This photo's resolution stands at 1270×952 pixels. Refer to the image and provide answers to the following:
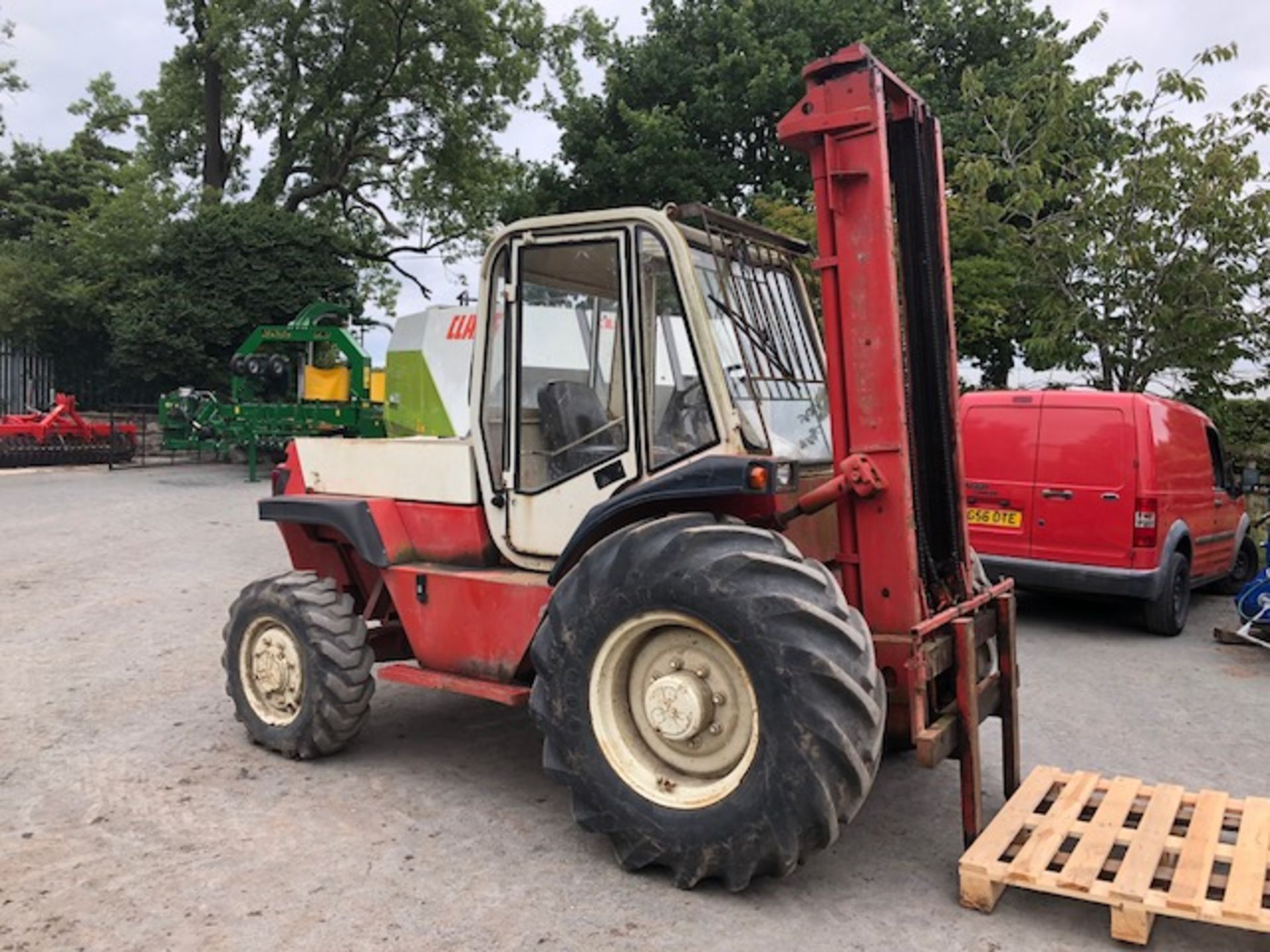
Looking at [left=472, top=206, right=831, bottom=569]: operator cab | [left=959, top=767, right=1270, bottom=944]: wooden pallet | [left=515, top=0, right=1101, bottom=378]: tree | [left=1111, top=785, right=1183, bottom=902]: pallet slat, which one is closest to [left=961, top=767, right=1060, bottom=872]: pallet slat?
[left=959, top=767, right=1270, bottom=944]: wooden pallet

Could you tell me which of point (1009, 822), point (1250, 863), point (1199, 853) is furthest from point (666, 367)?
point (1250, 863)

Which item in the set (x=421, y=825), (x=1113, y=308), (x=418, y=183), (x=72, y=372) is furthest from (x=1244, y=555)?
(x=72, y=372)

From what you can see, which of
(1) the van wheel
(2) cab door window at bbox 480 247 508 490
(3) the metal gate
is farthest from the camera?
(3) the metal gate

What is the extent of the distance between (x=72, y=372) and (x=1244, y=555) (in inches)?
1025

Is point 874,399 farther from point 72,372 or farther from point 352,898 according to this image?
point 72,372

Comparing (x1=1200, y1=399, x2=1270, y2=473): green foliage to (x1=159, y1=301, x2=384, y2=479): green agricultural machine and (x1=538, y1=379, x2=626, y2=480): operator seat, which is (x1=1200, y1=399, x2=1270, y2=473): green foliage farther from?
(x1=159, y1=301, x2=384, y2=479): green agricultural machine

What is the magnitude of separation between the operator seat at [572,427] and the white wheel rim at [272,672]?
1.66m

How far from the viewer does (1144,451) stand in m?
8.50

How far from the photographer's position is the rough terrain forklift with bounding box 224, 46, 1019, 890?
3627 mm

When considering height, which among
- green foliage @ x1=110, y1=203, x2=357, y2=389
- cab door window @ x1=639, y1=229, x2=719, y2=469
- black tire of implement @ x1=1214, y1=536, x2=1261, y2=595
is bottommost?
black tire of implement @ x1=1214, y1=536, x2=1261, y2=595

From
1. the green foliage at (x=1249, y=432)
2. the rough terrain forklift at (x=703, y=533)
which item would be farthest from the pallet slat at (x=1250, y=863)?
the green foliage at (x=1249, y=432)

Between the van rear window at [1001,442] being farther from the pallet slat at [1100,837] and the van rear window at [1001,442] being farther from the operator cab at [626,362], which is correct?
the pallet slat at [1100,837]

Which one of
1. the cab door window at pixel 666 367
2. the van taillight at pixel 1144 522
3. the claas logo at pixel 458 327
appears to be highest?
the claas logo at pixel 458 327

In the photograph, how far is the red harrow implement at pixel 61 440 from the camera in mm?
20859
